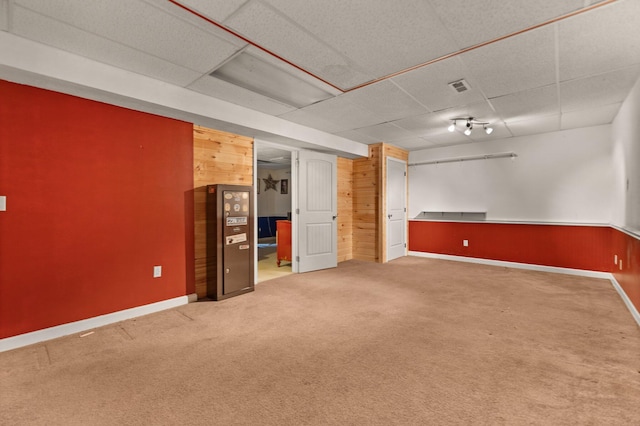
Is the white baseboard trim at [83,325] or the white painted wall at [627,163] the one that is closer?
the white baseboard trim at [83,325]

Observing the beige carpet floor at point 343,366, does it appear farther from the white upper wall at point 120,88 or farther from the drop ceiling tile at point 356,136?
the drop ceiling tile at point 356,136

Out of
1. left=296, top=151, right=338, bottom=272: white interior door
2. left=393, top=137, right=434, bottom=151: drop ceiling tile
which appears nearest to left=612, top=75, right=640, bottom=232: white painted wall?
left=393, top=137, right=434, bottom=151: drop ceiling tile

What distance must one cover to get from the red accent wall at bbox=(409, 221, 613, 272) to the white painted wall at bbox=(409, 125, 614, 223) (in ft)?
0.81

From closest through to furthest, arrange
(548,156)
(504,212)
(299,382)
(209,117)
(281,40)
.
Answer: (299,382)
(281,40)
(209,117)
(548,156)
(504,212)

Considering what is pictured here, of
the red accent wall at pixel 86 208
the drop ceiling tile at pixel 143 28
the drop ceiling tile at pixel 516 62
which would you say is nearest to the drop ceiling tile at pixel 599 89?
the drop ceiling tile at pixel 516 62

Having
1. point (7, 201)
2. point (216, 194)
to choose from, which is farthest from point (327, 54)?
point (7, 201)

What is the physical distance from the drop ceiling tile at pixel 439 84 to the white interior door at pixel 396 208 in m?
2.61

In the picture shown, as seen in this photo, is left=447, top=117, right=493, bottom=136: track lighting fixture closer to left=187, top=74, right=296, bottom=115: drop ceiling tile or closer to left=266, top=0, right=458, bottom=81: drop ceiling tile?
left=266, top=0, right=458, bottom=81: drop ceiling tile

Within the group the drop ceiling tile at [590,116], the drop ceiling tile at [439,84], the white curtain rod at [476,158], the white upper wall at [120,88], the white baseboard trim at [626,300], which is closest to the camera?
the white upper wall at [120,88]

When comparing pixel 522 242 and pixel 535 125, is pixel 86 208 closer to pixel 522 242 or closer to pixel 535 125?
pixel 535 125

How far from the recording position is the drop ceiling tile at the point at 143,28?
1.99 metres

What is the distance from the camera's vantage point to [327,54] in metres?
2.62

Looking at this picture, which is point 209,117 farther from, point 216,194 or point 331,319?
point 331,319

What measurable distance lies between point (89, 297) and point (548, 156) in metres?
7.21
